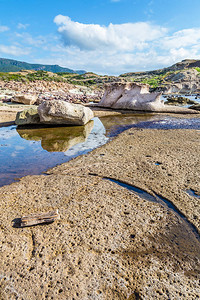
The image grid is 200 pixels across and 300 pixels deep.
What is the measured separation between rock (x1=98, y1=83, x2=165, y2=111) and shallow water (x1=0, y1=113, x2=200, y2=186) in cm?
634

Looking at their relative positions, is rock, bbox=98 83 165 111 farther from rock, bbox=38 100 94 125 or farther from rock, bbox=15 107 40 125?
rock, bbox=15 107 40 125

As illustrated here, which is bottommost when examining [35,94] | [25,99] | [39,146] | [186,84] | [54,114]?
[39,146]

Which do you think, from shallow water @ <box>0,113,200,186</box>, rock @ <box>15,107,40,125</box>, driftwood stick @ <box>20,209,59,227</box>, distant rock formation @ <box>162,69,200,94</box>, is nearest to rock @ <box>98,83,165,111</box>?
shallow water @ <box>0,113,200,186</box>

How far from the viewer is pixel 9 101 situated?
51.9 feet

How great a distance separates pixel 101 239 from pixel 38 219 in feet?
→ 2.60

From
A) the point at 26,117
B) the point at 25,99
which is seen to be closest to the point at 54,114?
the point at 26,117

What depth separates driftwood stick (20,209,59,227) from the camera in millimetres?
2205

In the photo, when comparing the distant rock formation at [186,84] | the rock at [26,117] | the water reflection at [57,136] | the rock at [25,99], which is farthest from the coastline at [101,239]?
the distant rock formation at [186,84]

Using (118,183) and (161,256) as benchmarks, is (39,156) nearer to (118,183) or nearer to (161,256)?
(118,183)

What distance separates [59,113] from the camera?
7.94 meters

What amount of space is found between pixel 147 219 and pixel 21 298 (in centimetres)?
153

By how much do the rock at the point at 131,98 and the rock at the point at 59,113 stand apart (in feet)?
21.0

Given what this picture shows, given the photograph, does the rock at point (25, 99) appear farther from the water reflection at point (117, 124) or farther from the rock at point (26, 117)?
the water reflection at point (117, 124)

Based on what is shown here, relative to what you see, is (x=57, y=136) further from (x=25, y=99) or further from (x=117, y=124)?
(x=25, y=99)
